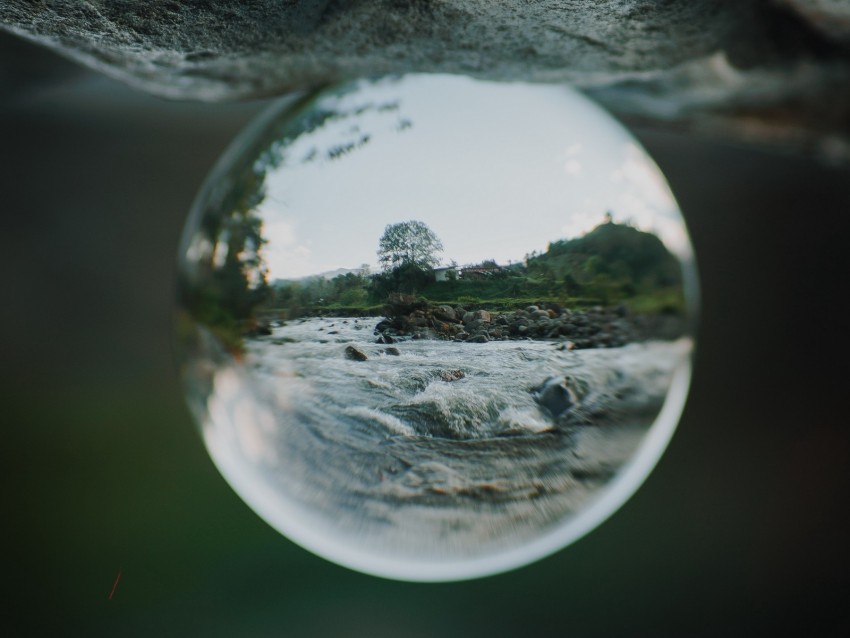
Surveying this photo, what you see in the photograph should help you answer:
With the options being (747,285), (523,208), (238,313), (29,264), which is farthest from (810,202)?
(29,264)

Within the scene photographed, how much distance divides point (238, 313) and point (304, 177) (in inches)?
7.0

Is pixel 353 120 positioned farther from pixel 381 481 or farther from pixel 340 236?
pixel 381 481

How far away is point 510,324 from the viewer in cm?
81

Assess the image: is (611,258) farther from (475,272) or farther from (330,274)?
(330,274)

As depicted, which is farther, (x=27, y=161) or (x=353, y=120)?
(x=27, y=161)

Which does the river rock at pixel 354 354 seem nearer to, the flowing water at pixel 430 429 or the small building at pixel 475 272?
the flowing water at pixel 430 429

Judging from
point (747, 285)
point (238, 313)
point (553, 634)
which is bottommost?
point (553, 634)

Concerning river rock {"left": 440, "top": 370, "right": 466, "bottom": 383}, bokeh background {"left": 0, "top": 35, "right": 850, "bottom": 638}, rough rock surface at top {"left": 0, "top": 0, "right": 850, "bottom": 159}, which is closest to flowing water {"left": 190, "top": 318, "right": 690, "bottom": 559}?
river rock {"left": 440, "top": 370, "right": 466, "bottom": 383}

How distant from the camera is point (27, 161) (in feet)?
9.36

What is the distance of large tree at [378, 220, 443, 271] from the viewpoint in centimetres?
79

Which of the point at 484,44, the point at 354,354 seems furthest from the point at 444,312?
the point at 484,44

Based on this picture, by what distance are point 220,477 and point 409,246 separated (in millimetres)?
2176

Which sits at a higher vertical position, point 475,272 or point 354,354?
point 475,272

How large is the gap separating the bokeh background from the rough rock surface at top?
109 centimetres
